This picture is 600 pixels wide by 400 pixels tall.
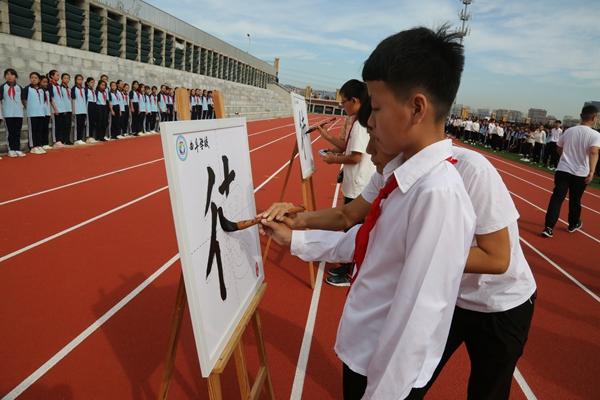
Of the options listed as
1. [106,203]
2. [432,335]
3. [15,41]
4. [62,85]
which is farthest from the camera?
[62,85]

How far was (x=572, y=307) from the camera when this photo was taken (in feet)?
13.5

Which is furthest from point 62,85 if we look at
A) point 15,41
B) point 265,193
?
point 265,193

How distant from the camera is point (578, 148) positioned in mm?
5656

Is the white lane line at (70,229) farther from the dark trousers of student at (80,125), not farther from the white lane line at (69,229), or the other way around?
the dark trousers of student at (80,125)

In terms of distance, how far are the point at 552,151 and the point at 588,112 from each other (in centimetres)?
1326

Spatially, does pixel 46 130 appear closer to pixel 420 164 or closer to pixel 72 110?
pixel 72 110

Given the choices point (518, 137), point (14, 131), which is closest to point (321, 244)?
point (14, 131)

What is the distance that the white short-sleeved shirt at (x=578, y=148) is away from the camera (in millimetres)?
5527

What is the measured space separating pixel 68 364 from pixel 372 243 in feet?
8.02

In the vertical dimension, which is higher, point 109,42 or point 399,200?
point 109,42

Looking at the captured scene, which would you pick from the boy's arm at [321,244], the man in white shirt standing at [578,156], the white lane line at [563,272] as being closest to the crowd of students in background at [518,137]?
the man in white shirt standing at [578,156]

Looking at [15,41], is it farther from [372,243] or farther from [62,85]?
[372,243]

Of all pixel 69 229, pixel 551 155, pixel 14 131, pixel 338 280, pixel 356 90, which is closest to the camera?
pixel 356 90

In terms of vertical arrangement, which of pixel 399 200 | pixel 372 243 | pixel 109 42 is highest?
pixel 109 42
